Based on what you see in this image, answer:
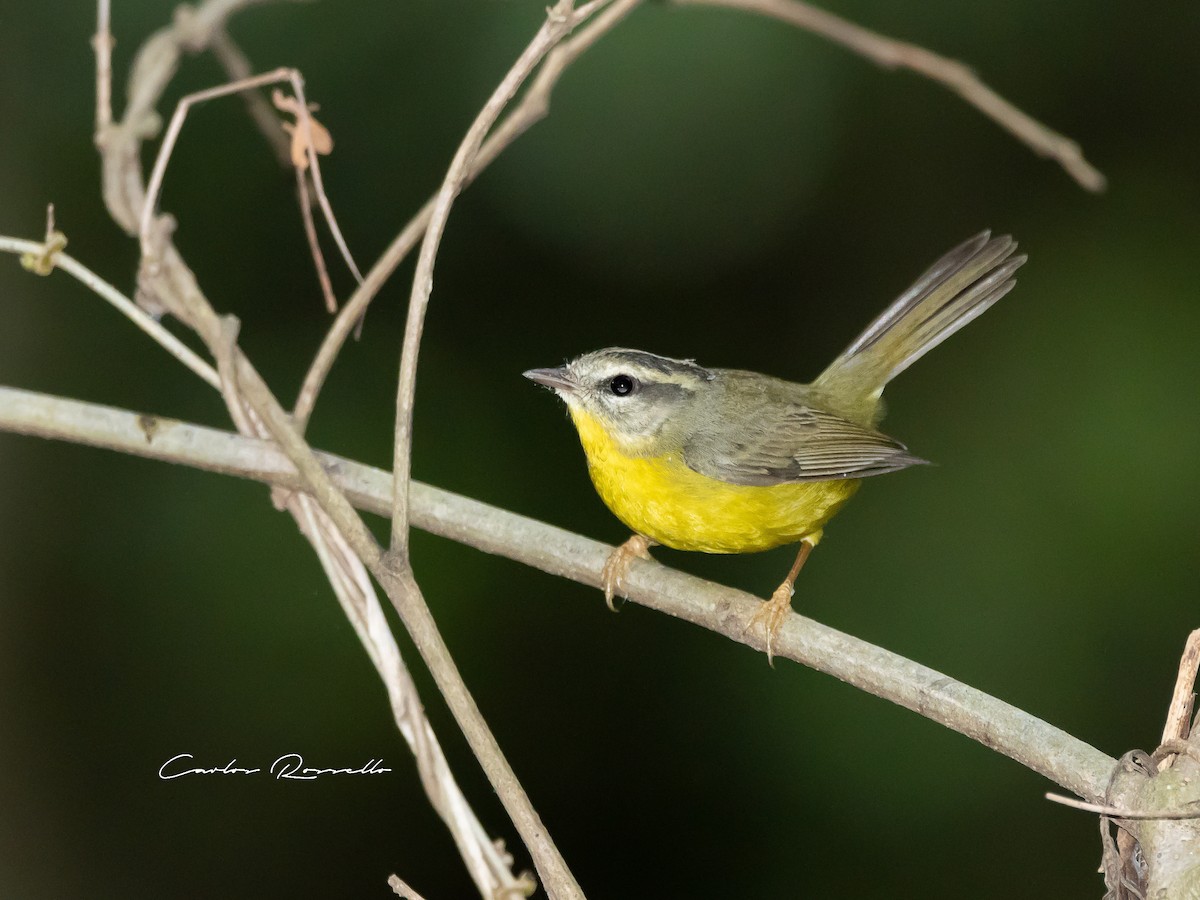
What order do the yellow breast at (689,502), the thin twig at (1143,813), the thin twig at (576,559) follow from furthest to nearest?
the yellow breast at (689,502)
the thin twig at (576,559)
the thin twig at (1143,813)

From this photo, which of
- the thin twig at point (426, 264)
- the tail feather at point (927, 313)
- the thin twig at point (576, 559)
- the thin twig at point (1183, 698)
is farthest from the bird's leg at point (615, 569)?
the tail feather at point (927, 313)

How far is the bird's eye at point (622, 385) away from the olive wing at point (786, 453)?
7.1 inches

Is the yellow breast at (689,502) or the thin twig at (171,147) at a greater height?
the thin twig at (171,147)

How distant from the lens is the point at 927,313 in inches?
116

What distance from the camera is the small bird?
2.43 metres

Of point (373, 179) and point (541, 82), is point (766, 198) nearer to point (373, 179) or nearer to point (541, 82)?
point (373, 179)

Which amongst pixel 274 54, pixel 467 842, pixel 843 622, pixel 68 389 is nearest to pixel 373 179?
pixel 274 54

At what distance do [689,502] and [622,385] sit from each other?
12.0 inches

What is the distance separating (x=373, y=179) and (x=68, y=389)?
1.12 meters

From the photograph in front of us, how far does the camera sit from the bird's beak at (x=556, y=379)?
8.10ft

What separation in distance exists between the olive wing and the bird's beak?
29 centimetres

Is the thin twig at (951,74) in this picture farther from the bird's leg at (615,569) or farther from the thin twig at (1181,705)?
the bird's leg at (615,569)

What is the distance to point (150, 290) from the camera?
1.44 m

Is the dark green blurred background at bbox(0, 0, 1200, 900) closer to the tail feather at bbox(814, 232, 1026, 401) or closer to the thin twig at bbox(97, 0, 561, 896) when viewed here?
the tail feather at bbox(814, 232, 1026, 401)
